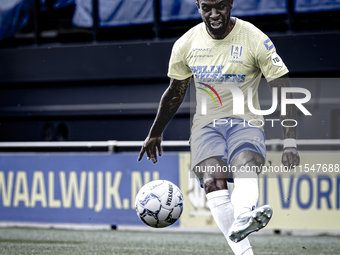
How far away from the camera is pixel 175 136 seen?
35.1 feet

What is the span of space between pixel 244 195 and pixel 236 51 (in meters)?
1.16

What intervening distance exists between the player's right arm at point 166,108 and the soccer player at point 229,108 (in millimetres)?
352

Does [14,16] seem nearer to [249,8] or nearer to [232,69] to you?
[249,8]

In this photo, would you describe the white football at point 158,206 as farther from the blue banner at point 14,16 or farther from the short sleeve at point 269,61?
the blue banner at point 14,16

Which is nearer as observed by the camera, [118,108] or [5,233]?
[5,233]

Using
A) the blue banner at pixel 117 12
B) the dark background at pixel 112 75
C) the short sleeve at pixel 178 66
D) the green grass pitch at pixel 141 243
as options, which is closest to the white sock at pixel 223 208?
the short sleeve at pixel 178 66

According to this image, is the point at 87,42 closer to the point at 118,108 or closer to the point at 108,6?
the point at 108,6

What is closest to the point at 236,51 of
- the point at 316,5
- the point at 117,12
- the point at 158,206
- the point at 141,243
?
the point at 158,206

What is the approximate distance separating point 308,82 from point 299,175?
150 inches

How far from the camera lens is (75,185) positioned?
7418mm

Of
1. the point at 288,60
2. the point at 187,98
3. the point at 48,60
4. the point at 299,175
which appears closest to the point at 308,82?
the point at 288,60

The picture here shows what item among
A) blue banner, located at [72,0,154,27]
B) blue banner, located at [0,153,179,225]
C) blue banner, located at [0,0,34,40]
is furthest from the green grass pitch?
blue banner, located at [0,0,34,40]

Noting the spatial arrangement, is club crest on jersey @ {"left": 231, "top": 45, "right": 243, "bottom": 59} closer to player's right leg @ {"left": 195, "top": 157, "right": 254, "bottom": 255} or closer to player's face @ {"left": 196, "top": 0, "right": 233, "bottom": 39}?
player's face @ {"left": 196, "top": 0, "right": 233, "bottom": 39}

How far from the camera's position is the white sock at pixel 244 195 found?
3.64m
